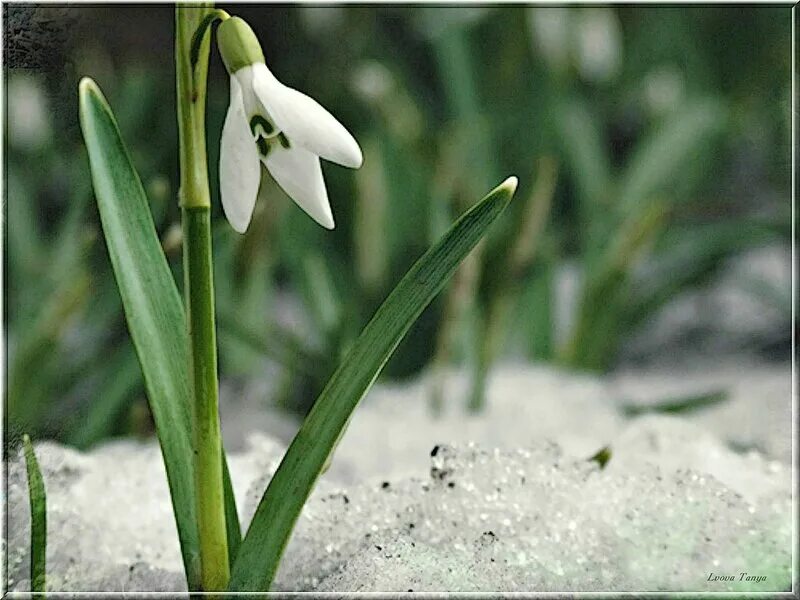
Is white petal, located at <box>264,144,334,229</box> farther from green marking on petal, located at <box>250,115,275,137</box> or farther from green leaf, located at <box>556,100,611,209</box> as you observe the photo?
green leaf, located at <box>556,100,611,209</box>

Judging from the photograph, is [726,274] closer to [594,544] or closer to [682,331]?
[682,331]

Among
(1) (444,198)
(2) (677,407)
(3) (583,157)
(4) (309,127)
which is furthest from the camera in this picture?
(3) (583,157)

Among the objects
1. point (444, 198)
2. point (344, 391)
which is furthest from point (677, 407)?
point (344, 391)

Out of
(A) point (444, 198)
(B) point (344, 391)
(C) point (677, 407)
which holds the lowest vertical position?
(C) point (677, 407)

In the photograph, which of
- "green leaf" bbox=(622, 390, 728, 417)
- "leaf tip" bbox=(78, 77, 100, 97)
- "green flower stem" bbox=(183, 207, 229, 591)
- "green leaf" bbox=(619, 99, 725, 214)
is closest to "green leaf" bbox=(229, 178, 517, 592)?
"green flower stem" bbox=(183, 207, 229, 591)

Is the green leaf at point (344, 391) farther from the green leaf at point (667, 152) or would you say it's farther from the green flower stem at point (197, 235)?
the green leaf at point (667, 152)

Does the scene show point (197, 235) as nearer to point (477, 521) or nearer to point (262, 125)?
point (262, 125)

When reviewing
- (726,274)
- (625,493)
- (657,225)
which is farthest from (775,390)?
(625,493)
